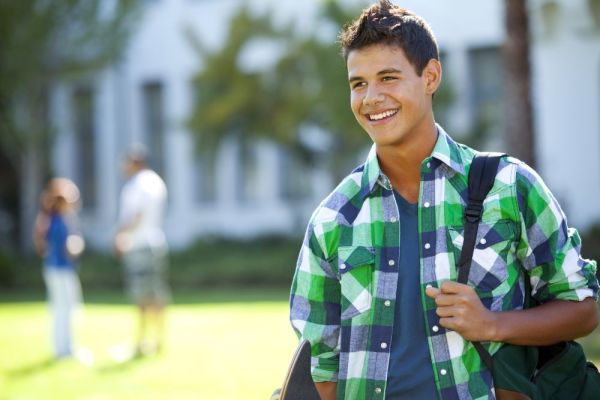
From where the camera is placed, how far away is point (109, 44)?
30125 mm

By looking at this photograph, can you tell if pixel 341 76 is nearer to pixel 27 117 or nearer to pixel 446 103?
pixel 446 103

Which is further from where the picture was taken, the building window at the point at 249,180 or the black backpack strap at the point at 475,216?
the building window at the point at 249,180

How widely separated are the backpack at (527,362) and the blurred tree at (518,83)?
35.3ft

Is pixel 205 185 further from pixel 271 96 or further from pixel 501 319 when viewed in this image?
pixel 501 319

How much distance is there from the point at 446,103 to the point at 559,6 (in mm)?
3354

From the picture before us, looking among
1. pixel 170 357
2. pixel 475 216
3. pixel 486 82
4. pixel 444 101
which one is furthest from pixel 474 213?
pixel 486 82

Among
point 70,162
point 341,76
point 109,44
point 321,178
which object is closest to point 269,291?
point 341,76

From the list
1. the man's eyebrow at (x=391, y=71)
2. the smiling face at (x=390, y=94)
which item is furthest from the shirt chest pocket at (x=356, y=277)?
the man's eyebrow at (x=391, y=71)

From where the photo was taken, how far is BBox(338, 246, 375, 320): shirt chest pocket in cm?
340

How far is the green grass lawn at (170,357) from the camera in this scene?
1006 cm

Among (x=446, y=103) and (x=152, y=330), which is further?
(x=446, y=103)

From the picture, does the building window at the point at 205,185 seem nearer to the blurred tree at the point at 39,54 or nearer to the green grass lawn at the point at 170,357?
the blurred tree at the point at 39,54

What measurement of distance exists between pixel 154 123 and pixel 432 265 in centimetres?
3023

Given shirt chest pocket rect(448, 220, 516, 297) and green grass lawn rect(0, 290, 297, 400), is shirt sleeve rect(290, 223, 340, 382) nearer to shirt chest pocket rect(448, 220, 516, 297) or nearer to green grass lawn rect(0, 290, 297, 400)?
shirt chest pocket rect(448, 220, 516, 297)
